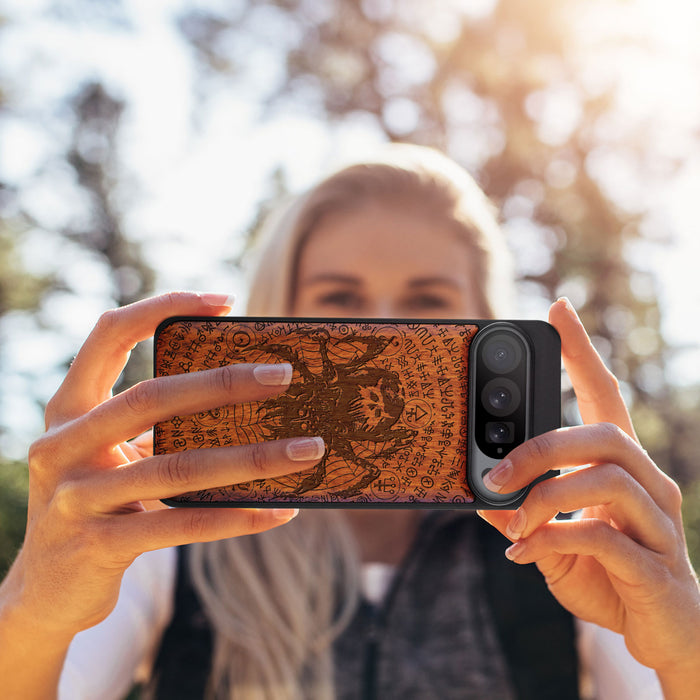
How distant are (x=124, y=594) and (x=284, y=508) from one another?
1097mm

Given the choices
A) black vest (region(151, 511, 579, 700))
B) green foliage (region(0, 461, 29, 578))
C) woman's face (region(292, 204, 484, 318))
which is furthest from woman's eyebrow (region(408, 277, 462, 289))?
green foliage (region(0, 461, 29, 578))

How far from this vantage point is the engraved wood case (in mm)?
1450

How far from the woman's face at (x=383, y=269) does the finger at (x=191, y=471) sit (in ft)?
4.29

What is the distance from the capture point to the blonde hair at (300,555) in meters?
2.34

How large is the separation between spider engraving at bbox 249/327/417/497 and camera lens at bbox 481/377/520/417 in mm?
215

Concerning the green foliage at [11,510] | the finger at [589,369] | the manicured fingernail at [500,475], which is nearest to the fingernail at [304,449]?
the manicured fingernail at [500,475]

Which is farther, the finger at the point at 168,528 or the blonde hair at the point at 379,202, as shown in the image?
the blonde hair at the point at 379,202

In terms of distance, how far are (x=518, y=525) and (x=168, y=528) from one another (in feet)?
2.58

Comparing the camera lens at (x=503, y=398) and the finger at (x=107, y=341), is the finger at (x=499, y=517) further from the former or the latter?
the finger at (x=107, y=341)

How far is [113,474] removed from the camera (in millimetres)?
1294

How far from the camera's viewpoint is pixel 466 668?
7.66 ft

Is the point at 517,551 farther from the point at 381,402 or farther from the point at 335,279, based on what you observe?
the point at 335,279

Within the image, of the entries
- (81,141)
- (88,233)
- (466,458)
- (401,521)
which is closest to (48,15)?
(81,141)

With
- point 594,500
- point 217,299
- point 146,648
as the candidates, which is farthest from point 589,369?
point 146,648
